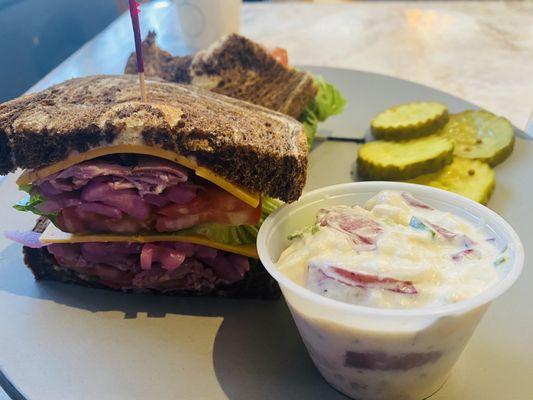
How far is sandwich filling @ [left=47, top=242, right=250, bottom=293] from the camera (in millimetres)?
1941

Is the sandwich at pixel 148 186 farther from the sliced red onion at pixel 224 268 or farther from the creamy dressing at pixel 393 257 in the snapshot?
the creamy dressing at pixel 393 257

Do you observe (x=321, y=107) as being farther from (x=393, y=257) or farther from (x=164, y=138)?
(x=393, y=257)

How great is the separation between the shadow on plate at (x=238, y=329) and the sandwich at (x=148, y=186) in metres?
0.05

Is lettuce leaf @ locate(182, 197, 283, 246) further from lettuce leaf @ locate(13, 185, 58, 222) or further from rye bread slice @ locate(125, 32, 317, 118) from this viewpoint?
rye bread slice @ locate(125, 32, 317, 118)

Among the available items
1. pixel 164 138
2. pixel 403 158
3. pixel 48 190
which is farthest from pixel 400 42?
pixel 48 190

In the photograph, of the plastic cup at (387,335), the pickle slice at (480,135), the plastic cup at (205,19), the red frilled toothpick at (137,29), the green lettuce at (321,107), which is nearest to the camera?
the plastic cup at (387,335)

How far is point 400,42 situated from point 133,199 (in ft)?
11.5

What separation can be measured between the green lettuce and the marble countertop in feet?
3.29

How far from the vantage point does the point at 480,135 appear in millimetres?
2846

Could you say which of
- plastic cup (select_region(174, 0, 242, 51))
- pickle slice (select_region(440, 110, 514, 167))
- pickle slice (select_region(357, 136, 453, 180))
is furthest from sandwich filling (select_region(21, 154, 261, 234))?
plastic cup (select_region(174, 0, 242, 51))

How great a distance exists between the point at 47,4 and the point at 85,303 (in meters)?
2.64

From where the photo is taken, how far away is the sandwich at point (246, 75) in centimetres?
288

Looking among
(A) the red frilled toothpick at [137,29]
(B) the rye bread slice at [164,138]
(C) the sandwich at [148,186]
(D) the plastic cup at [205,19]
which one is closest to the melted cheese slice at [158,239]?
(C) the sandwich at [148,186]

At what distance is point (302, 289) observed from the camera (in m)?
1.41
